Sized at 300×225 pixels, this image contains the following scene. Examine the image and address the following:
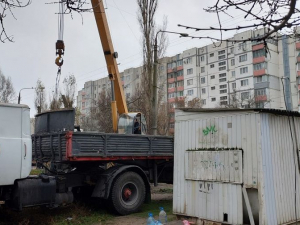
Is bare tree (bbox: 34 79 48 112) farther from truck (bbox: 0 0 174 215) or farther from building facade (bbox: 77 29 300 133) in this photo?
truck (bbox: 0 0 174 215)

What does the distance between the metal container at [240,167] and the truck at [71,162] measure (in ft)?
4.99

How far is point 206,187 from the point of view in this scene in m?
6.89

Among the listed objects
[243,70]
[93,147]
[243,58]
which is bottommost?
[93,147]

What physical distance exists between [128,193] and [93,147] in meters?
1.67

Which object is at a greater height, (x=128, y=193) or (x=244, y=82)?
(x=244, y=82)

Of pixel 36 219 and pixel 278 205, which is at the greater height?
pixel 278 205

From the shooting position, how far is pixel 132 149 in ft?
28.0

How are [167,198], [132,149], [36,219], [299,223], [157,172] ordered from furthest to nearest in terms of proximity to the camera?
[167,198] → [157,172] → [132,149] → [36,219] → [299,223]

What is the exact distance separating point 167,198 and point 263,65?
38.3 metres

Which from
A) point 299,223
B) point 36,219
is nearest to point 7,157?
point 36,219

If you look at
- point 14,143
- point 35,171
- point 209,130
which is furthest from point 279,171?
point 35,171

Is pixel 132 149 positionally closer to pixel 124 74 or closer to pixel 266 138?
pixel 266 138

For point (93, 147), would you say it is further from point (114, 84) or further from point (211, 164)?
point (114, 84)

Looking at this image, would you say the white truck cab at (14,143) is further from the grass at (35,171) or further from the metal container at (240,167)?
the metal container at (240,167)
